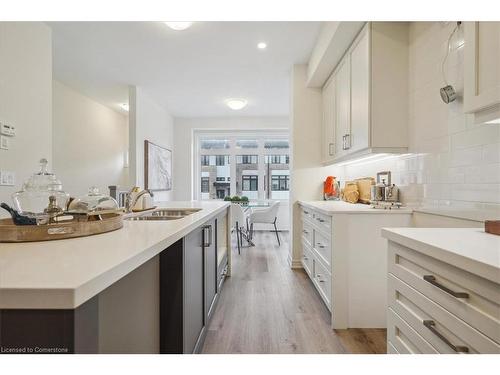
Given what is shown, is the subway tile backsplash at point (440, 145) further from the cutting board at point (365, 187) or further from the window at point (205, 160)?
the window at point (205, 160)

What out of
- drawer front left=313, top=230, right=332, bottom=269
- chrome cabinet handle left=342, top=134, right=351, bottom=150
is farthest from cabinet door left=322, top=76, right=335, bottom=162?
drawer front left=313, top=230, right=332, bottom=269

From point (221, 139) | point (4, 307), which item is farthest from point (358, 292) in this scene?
point (221, 139)

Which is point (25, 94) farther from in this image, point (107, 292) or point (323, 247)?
point (323, 247)

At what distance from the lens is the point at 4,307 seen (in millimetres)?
549

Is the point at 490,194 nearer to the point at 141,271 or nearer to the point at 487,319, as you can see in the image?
the point at 487,319

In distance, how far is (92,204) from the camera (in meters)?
1.28

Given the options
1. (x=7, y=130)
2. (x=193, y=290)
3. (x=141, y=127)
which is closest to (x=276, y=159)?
(x=141, y=127)

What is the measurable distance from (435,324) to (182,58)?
379 cm

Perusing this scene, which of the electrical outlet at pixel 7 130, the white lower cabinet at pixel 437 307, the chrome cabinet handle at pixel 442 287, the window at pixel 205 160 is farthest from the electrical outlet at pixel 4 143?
the window at pixel 205 160

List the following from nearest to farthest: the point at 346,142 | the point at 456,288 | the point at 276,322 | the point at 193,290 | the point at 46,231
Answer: the point at 456,288
the point at 46,231
the point at 193,290
the point at 276,322
the point at 346,142

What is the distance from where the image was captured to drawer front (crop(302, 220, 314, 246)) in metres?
2.95

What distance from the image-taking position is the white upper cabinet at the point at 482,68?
3.32 feet

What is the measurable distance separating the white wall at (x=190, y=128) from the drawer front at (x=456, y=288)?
592 cm

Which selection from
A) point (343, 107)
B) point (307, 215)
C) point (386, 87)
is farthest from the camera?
point (307, 215)
